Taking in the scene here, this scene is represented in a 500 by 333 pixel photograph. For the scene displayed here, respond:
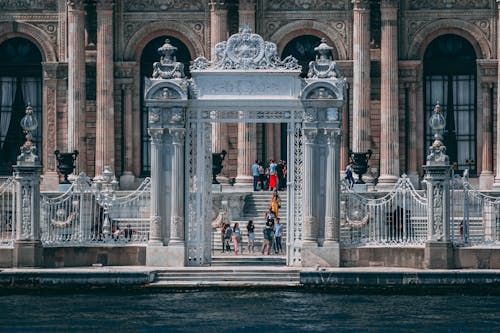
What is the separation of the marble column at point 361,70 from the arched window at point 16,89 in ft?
35.4

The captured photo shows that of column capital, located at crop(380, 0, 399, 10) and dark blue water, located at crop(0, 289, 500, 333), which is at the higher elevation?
column capital, located at crop(380, 0, 399, 10)

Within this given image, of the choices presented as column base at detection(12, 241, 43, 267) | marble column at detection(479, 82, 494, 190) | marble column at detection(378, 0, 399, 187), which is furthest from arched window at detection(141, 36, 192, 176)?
column base at detection(12, 241, 43, 267)

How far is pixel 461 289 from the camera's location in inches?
1853

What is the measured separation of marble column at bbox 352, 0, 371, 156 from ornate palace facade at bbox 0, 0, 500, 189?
33 millimetres

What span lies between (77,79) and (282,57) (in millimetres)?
6850

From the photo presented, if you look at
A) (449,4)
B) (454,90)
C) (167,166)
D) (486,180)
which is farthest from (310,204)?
(449,4)

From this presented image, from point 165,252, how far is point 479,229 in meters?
8.10

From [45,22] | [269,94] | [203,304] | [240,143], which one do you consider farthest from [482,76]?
[203,304]

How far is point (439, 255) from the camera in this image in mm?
48969

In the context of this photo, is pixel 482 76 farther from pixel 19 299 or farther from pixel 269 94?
pixel 19 299

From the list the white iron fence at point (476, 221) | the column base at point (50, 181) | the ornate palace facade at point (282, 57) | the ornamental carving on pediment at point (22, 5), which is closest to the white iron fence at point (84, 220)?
the white iron fence at point (476, 221)

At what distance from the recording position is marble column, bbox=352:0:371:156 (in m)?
67.8

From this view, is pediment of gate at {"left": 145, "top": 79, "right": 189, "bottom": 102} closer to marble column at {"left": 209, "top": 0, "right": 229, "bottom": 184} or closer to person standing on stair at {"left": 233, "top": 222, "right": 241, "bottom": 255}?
person standing on stair at {"left": 233, "top": 222, "right": 241, "bottom": 255}

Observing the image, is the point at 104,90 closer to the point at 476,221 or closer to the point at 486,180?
the point at 486,180
